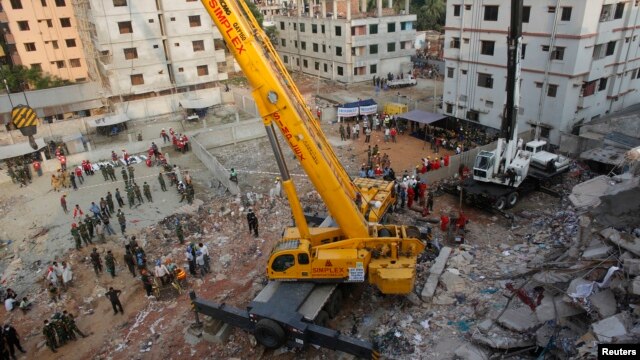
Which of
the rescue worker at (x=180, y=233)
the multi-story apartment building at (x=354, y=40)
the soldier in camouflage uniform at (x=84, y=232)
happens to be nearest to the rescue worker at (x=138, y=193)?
the soldier in camouflage uniform at (x=84, y=232)

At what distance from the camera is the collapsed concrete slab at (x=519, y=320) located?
9742mm

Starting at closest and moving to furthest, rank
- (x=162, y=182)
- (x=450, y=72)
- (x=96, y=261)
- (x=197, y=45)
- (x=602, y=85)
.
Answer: (x=96, y=261)
(x=162, y=182)
(x=602, y=85)
(x=450, y=72)
(x=197, y=45)

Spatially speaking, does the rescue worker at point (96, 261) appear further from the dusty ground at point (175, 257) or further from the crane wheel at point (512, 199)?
the crane wheel at point (512, 199)


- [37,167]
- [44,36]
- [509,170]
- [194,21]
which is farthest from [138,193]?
[44,36]

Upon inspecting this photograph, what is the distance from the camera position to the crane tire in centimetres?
1720

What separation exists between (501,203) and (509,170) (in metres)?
1.39

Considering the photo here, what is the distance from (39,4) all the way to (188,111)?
17.0m

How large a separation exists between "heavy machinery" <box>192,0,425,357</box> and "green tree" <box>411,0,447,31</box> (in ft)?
162

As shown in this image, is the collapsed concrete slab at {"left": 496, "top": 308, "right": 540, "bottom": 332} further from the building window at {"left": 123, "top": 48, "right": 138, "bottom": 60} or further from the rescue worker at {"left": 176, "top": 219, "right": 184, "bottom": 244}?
the building window at {"left": 123, "top": 48, "right": 138, "bottom": 60}

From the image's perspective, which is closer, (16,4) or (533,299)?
(533,299)

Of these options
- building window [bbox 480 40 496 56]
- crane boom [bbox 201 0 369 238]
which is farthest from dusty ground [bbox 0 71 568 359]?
building window [bbox 480 40 496 56]

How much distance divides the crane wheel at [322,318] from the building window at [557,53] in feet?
62.5

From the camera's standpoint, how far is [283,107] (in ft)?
33.3

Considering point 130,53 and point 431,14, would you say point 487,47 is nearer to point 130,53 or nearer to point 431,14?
point 130,53
